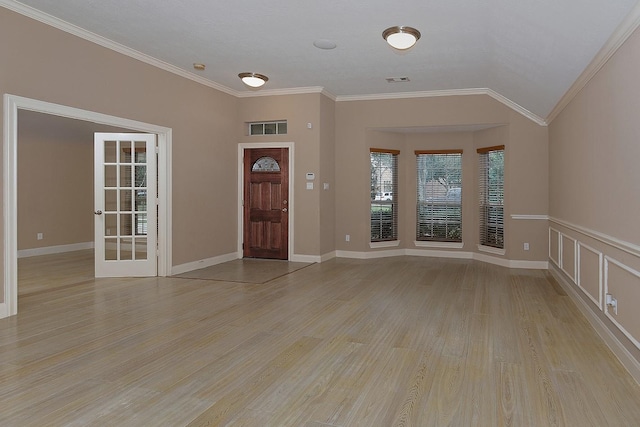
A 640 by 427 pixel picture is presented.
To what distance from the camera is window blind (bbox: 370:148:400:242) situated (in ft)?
27.4

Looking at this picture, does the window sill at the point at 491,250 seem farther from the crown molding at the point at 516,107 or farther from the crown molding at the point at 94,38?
the crown molding at the point at 94,38

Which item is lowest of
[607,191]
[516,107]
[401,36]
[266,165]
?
[607,191]

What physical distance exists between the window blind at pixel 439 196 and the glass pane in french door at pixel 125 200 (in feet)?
16.4

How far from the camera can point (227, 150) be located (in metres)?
7.59

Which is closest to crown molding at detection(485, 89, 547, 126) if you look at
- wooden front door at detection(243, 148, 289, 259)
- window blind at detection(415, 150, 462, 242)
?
window blind at detection(415, 150, 462, 242)

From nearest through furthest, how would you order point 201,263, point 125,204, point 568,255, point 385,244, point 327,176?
point 568,255, point 125,204, point 201,263, point 327,176, point 385,244

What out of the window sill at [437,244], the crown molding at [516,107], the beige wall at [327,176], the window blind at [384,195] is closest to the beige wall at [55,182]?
the beige wall at [327,176]

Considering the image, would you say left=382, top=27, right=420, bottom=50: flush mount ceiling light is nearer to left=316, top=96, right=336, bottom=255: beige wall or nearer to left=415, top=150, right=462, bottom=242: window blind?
left=316, top=96, right=336, bottom=255: beige wall

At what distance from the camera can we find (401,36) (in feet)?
15.2

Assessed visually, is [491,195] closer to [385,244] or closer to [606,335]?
[385,244]

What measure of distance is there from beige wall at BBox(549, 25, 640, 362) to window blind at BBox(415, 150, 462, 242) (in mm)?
2923

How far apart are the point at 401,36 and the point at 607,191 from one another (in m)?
2.47

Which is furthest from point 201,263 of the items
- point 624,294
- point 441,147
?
point 624,294

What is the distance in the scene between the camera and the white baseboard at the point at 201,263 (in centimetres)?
643
